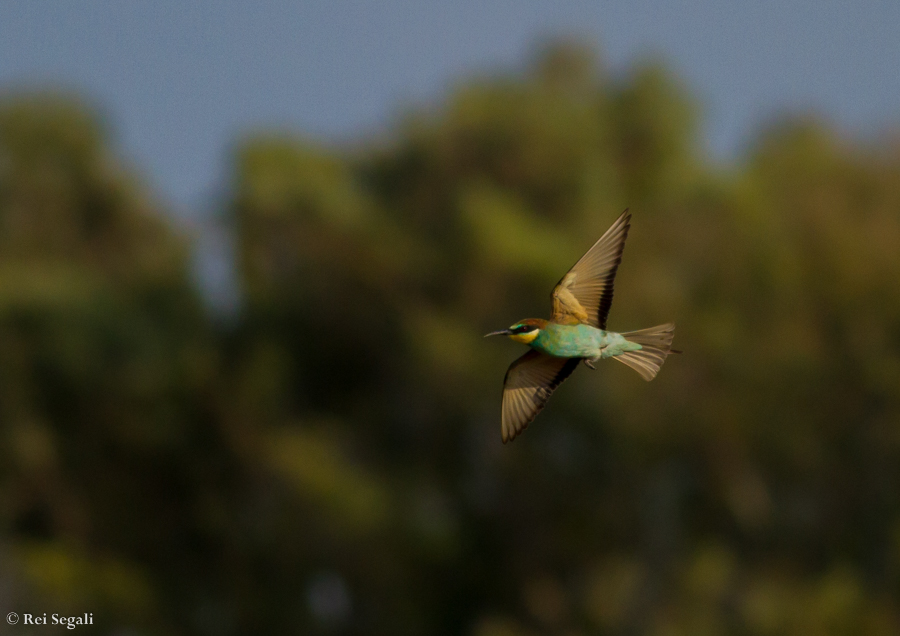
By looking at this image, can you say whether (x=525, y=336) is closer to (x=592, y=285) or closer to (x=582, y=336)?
(x=582, y=336)

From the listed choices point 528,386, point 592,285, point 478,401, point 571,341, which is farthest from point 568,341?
point 478,401

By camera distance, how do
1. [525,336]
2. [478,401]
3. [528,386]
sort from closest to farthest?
1. [525,336]
2. [528,386]
3. [478,401]

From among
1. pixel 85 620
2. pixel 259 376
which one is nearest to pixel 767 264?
pixel 259 376

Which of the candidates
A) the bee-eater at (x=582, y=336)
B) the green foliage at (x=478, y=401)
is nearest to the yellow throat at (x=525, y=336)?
the bee-eater at (x=582, y=336)

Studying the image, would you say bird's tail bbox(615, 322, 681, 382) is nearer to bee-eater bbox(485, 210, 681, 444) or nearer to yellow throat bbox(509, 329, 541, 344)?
bee-eater bbox(485, 210, 681, 444)

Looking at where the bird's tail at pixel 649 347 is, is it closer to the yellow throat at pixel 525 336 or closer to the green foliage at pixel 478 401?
the yellow throat at pixel 525 336

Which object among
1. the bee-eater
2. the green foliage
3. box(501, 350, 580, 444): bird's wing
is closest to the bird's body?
the bee-eater
